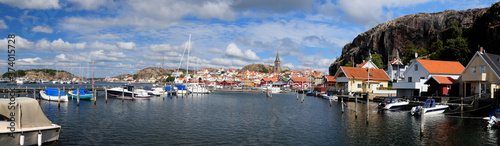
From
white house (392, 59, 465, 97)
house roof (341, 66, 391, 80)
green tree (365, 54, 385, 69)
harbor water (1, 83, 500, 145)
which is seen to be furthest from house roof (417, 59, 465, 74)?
green tree (365, 54, 385, 69)

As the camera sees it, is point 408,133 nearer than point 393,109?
Yes

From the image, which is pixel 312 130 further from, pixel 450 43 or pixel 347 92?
pixel 450 43

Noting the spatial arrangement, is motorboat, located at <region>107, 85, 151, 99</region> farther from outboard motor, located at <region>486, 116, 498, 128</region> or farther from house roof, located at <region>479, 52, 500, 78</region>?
house roof, located at <region>479, 52, 500, 78</region>

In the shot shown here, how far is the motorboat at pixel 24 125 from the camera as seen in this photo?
18.5 m

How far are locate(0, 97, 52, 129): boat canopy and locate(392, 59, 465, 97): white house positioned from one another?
5702cm

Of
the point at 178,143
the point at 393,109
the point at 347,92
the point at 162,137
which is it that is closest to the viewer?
the point at 178,143

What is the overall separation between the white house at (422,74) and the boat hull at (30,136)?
184 ft

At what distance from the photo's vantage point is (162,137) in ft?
84.1

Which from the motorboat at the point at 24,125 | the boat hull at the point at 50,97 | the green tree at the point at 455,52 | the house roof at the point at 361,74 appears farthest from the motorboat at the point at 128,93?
the green tree at the point at 455,52

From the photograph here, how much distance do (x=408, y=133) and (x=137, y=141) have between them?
24165mm

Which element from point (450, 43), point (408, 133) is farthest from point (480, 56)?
point (450, 43)

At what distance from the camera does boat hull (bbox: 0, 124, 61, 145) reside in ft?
60.3

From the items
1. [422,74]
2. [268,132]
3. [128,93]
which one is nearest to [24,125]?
[268,132]

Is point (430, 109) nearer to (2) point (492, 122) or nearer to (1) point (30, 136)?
Answer: (2) point (492, 122)
